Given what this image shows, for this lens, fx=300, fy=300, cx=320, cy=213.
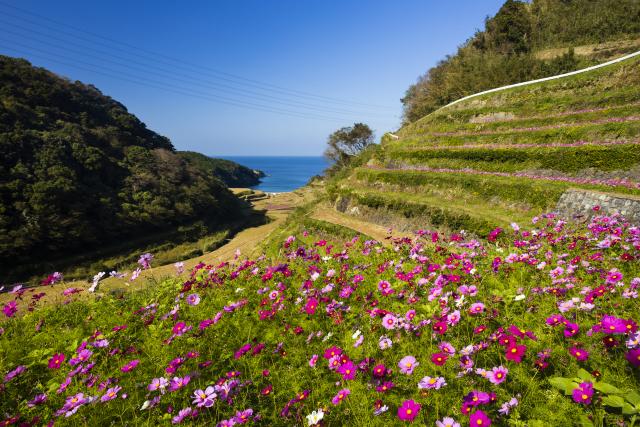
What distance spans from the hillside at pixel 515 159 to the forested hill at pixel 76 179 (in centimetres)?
3246

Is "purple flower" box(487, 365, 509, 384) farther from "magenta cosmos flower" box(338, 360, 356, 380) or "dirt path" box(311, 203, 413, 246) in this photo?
"dirt path" box(311, 203, 413, 246)

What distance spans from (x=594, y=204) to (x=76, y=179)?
54.0 m

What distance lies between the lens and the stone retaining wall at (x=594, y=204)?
10.2 metres

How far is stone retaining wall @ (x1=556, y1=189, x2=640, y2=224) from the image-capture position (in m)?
10.2

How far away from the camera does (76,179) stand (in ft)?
137

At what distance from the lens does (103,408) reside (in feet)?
9.01

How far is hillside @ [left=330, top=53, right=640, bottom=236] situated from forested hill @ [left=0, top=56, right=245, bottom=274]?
106 feet

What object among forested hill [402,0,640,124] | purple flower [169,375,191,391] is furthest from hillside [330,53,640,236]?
purple flower [169,375,191,391]

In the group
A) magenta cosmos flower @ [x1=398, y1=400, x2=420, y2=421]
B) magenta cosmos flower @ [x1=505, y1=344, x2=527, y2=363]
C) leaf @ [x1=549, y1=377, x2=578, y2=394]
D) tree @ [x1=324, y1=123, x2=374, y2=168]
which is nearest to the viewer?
magenta cosmos flower @ [x1=398, y1=400, x2=420, y2=421]

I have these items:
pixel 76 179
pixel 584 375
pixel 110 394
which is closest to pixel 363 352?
pixel 584 375

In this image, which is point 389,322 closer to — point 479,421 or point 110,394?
point 479,421

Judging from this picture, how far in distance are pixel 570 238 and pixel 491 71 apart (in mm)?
40093

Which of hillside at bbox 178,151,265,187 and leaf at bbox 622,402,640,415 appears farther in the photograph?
hillside at bbox 178,151,265,187

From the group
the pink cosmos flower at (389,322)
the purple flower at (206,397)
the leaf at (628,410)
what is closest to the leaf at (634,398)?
the leaf at (628,410)
